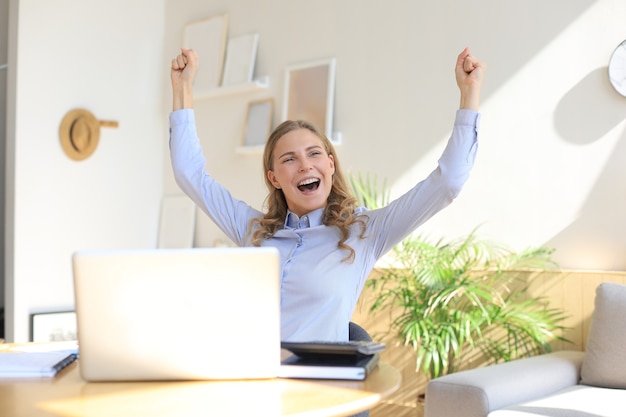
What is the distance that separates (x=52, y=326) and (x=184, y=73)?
10.8 feet

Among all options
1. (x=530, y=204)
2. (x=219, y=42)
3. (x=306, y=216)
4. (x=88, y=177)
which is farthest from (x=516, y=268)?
(x=88, y=177)

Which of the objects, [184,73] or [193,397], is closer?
[193,397]

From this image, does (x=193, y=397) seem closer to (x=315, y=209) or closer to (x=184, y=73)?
(x=315, y=209)

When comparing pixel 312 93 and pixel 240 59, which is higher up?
pixel 240 59

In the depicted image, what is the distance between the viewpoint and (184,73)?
7.54ft

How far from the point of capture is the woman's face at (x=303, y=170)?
2289mm

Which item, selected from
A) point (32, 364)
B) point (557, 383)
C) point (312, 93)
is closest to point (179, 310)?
point (32, 364)

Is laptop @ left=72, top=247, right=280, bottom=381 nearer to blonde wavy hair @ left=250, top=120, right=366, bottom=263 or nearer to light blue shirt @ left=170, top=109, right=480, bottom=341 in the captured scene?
light blue shirt @ left=170, top=109, right=480, bottom=341

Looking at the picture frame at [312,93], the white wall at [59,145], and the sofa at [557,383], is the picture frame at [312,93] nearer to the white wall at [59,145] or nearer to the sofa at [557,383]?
the white wall at [59,145]

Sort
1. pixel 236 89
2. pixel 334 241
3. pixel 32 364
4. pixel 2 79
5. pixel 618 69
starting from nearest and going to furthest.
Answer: pixel 32 364
pixel 334 241
pixel 618 69
pixel 236 89
pixel 2 79

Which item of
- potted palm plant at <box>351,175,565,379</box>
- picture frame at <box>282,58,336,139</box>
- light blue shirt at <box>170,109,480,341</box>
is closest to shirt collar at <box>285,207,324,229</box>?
light blue shirt at <box>170,109,480,341</box>

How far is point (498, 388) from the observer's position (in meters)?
3.03

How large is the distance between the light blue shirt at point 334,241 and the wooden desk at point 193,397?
20.4 inches

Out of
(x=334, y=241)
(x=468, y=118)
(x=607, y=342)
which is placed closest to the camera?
(x=468, y=118)
